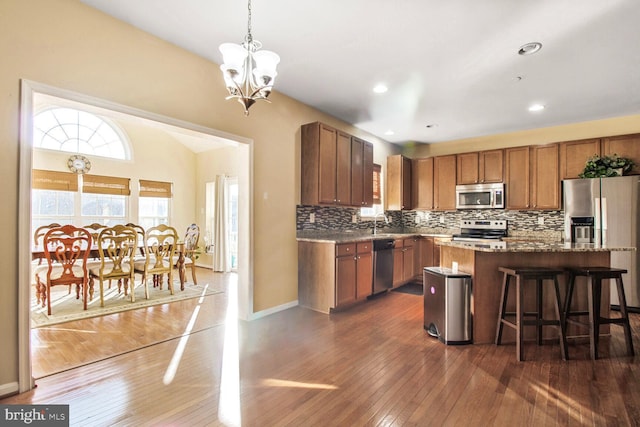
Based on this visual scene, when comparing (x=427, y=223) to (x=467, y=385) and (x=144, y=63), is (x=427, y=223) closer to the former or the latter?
(x=467, y=385)

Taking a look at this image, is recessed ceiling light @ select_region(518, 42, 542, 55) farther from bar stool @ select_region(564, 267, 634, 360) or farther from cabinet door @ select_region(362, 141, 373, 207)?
cabinet door @ select_region(362, 141, 373, 207)

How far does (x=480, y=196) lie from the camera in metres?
5.62

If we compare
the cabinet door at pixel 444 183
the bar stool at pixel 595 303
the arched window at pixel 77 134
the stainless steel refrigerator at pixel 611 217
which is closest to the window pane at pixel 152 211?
the arched window at pixel 77 134

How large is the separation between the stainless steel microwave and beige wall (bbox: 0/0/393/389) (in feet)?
10.6

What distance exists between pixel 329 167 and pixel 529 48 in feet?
8.01

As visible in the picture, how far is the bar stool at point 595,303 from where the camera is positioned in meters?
2.72

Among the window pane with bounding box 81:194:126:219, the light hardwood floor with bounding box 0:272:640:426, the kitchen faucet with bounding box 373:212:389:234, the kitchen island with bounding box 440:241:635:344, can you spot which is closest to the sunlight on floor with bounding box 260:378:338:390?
the light hardwood floor with bounding box 0:272:640:426

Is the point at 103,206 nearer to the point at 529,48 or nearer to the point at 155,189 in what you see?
the point at 155,189

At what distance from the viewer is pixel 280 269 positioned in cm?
404

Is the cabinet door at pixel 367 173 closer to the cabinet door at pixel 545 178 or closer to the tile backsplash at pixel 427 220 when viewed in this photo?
the tile backsplash at pixel 427 220

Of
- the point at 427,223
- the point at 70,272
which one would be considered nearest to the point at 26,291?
the point at 70,272

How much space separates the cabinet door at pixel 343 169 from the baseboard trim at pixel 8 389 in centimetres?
351

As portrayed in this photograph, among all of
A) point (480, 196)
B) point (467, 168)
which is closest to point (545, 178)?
point (480, 196)

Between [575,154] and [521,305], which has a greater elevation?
[575,154]
